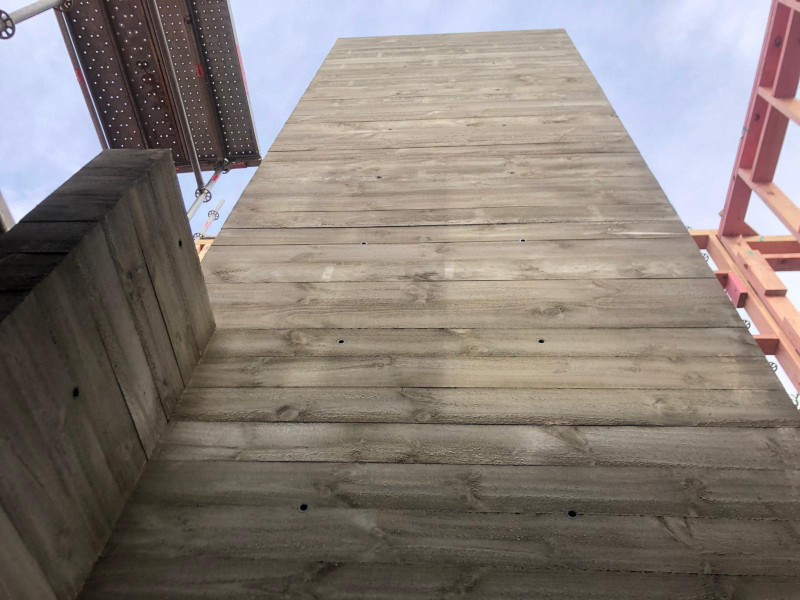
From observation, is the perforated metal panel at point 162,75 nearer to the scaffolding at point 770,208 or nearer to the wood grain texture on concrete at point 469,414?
the wood grain texture on concrete at point 469,414

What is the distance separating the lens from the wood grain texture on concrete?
104 centimetres

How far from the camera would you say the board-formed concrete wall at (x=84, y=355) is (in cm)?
84

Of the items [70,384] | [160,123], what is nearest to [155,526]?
[70,384]

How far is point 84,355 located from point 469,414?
2.46 feet

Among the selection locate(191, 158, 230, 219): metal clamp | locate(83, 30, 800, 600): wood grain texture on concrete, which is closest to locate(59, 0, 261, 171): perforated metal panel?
locate(191, 158, 230, 219): metal clamp

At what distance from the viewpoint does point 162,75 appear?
136 inches

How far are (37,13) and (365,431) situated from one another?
205cm

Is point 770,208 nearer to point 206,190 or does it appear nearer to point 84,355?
point 206,190

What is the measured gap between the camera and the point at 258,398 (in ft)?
4.55

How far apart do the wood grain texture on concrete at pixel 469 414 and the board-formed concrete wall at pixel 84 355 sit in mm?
108

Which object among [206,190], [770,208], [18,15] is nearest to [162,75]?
[206,190]

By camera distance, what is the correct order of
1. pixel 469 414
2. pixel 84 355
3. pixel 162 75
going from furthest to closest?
pixel 162 75, pixel 469 414, pixel 84 355

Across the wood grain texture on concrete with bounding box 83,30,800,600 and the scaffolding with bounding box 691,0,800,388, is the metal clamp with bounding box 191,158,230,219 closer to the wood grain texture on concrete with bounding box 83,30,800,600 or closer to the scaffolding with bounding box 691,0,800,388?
the wood grain texture on concrete with bounding box 83,30,800,600

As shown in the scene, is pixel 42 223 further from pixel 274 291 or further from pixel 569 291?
pixel 569 291
